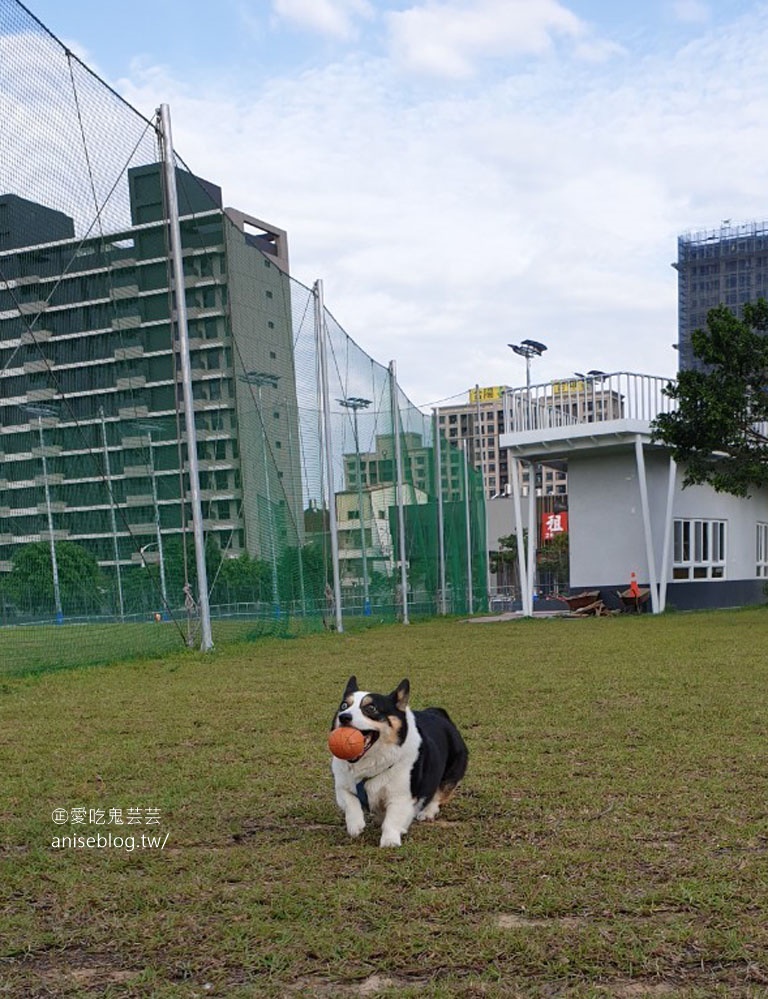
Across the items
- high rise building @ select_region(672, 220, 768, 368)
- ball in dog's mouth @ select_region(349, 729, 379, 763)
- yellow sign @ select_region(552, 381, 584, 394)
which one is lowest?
ball in dog's mouth @ select_region(349, 729, 379, 763)

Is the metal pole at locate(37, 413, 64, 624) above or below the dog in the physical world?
above

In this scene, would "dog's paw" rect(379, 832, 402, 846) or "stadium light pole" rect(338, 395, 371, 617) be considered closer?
"dog's paw" rect(379, 832, 402, 846)

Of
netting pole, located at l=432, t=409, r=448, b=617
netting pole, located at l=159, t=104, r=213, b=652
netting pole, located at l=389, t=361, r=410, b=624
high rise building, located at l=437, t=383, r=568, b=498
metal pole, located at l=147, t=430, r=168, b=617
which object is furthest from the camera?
high rise building, located at l=437, t=383, r=568, b=498

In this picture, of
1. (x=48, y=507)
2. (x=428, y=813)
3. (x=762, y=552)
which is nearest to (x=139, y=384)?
(x=48, y=507)

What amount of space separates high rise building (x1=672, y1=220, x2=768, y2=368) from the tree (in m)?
99.4

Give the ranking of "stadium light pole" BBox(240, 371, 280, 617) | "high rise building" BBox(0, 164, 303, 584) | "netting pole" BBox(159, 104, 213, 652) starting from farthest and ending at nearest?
"stadium light pole" BBox(240, 371, 280, 617), "netting pole" BBox(159, 104, 213, 652), "high rise building" BBox(0, 164, 303, 584)

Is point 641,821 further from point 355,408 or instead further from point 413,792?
point 355,408

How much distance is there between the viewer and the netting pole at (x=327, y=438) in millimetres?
16375

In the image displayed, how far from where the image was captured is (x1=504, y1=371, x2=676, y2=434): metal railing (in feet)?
69.6

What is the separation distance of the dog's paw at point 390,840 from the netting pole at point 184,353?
28.7 ft

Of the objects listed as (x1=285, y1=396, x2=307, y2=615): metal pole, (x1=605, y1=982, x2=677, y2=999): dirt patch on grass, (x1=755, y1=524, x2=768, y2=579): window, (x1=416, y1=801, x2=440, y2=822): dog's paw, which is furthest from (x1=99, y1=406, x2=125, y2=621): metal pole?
(x1=755, y1=524, x2=768, y2=579): window

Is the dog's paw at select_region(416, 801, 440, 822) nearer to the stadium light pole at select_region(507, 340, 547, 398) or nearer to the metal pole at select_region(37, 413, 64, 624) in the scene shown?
the metal pole at select_region(37, 413, 64, 624)

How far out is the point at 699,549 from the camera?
23375 millimetres

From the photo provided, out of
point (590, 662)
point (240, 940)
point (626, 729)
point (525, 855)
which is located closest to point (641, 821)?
point (525, 855)
